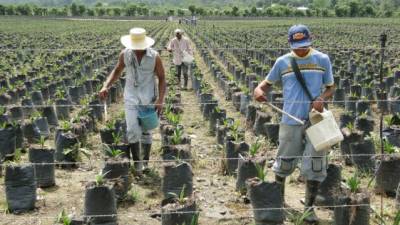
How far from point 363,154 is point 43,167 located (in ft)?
11.7

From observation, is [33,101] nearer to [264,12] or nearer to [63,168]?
[63,168]

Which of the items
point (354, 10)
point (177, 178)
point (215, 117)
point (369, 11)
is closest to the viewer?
point (177, 178)

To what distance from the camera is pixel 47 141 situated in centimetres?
764

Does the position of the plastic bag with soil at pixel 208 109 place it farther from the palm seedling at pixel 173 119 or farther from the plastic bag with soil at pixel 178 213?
the plastic bag with soil at pixel 178 213

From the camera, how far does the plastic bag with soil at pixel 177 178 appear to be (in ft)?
16.4

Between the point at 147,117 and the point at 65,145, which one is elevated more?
the point at 147,117

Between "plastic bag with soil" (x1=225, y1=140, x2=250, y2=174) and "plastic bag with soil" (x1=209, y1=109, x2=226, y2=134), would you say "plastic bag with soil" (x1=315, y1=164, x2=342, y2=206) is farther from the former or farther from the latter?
"plastic bag with soil" (x1=209, y1=109, x2=226, y2=134)

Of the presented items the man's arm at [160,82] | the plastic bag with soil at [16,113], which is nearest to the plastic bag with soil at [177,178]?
the man's arm at [160,82]

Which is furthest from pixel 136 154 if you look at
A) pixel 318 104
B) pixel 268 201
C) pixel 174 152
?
pixel 318 104

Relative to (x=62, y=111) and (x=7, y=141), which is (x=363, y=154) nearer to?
(x=7, y=141)

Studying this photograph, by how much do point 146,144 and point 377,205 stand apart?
2546mm

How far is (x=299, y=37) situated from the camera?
13.8 ft

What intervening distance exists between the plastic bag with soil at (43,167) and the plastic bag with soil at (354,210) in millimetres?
2972

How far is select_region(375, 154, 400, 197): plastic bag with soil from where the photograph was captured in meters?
5.15
